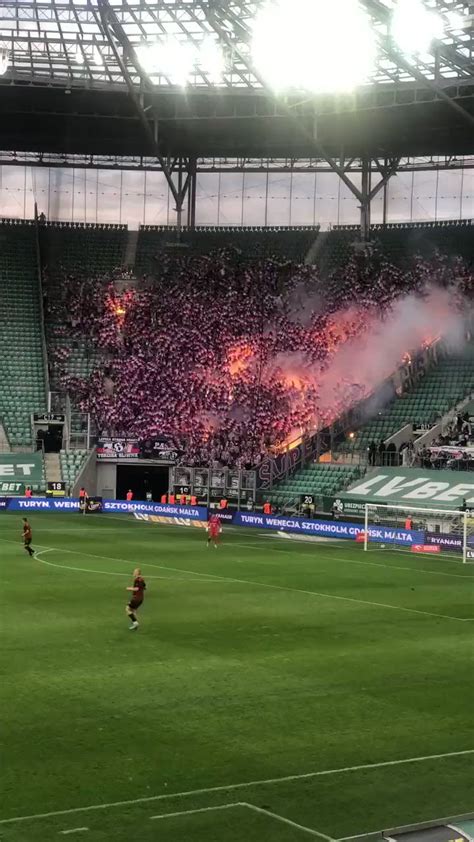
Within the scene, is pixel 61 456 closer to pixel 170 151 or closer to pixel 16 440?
pixel 16 440

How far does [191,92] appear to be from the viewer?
67.6 meters

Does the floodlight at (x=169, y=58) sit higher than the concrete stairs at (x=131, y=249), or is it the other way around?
the floodlight at (x=169, y=58)

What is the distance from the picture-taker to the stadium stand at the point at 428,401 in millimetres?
63438

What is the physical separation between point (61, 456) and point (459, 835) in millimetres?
56561

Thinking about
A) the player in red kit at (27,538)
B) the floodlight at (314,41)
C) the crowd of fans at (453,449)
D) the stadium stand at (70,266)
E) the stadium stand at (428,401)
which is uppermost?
the floodlight at (314,41)

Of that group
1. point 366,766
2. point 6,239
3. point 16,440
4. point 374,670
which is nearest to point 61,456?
point 16,440

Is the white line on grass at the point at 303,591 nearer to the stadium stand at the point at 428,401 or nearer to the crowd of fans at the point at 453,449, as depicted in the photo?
the crowd of fans at the point at 453,449

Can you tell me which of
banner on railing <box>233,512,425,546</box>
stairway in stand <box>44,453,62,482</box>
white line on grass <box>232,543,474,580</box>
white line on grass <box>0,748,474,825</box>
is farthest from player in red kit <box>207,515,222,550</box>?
white line on grass <box>0,748,474,825</box>

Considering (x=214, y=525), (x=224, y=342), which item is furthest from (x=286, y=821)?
(x=224, y=342)

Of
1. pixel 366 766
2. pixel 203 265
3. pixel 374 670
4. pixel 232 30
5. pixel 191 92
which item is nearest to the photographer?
pixel 366 766

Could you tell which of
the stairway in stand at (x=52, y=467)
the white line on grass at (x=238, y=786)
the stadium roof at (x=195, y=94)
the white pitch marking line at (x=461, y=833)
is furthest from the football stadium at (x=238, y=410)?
the white pitch marking line at (x=461, y=833)

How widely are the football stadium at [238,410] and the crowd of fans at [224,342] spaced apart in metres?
0.18

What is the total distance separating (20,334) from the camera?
73.4m

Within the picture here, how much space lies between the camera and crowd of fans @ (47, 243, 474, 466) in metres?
67.5
